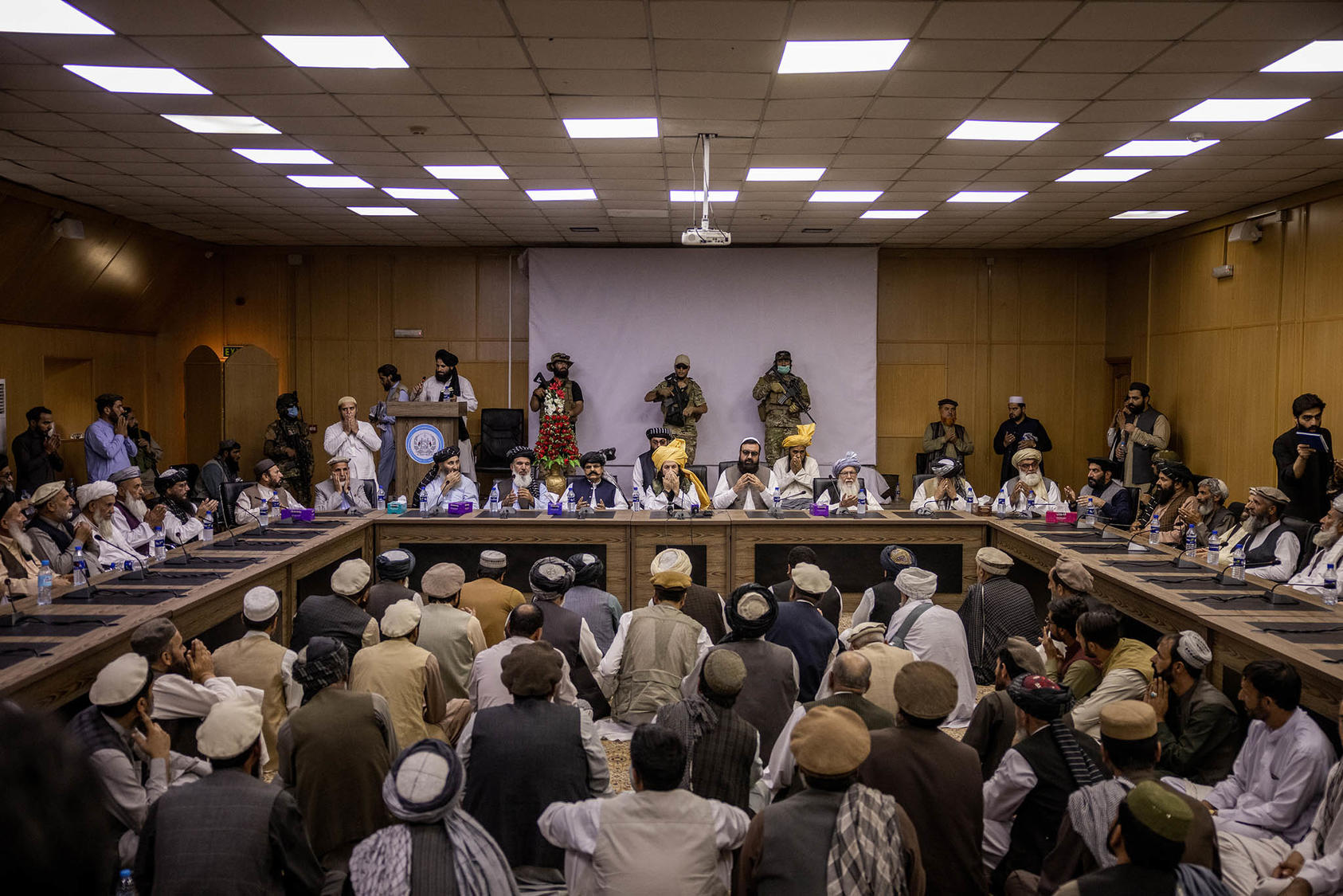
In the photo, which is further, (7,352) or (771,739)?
(7,352)

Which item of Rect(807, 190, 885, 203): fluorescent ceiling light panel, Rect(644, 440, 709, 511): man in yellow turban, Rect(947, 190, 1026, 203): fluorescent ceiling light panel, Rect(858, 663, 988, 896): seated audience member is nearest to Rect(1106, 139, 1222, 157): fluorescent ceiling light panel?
Rect(947, 190, 1026, 203): fluorescent ceiling light panel

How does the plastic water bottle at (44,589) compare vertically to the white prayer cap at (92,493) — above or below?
below

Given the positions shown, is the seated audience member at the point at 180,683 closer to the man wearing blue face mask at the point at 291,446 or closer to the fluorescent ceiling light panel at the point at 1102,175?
the fluorescent ceiling light panel at the point at 1102,175

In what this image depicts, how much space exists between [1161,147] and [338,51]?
16.9 feet

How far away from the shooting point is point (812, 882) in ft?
7.07

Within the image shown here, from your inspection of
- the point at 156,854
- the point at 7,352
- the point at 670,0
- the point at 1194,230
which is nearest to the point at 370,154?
the point at 670,0

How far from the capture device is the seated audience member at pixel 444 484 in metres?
7.66

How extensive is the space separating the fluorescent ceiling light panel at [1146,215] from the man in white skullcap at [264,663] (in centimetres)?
819

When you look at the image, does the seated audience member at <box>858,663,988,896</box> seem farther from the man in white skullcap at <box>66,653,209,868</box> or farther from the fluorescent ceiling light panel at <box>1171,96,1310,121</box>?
the fluorescent ceiling light panel at <box>1171,96,1310,121</box>

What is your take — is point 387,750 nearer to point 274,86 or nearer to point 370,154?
point 274,86

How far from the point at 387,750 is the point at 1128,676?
2.72m

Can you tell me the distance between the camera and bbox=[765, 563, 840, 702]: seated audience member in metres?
4.23

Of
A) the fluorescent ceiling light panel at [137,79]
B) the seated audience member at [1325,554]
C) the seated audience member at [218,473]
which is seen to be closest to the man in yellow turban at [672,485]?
the seated audience member at [218,473]

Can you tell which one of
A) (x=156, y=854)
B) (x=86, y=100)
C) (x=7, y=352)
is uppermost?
(x=86, y=100)
